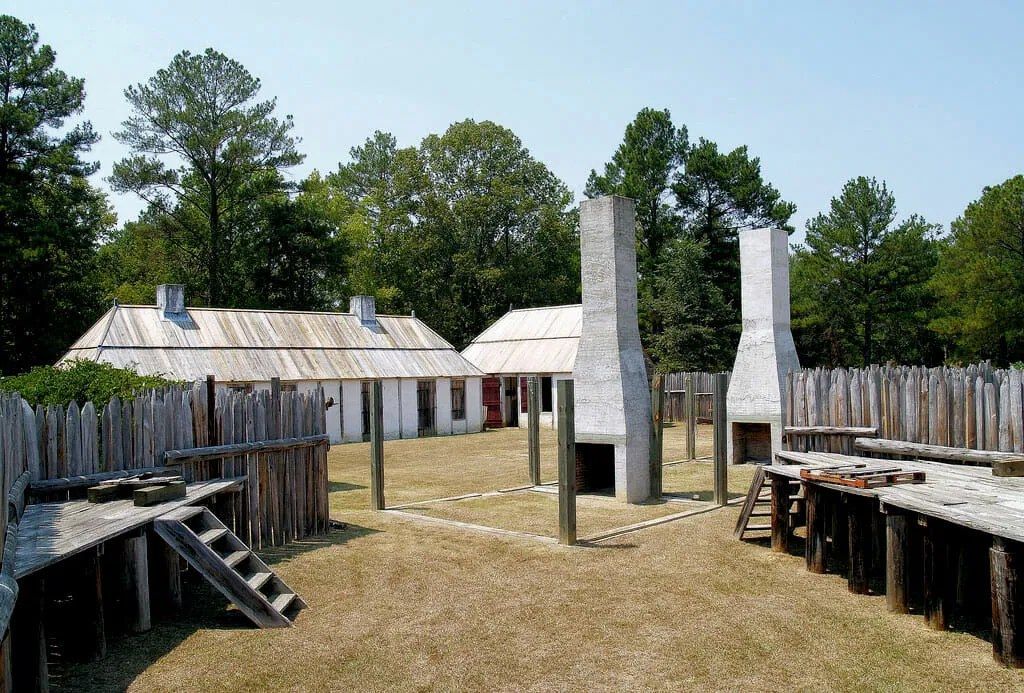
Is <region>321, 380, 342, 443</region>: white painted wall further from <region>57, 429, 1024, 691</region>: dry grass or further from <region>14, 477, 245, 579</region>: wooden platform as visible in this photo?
<region>14, 477, 245, 579</region>: wooden platform

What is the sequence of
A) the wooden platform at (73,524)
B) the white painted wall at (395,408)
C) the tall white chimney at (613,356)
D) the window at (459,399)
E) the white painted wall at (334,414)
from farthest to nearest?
the window at (459,399) → the white painted wall at (395,408) → the white painted wall at (334,414) → the tall white chimney at (613,356) → the wooden platform at (73,524)

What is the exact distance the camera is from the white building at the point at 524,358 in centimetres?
3534

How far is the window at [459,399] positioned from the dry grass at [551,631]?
22.4 meters

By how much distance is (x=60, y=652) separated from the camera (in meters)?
7.05

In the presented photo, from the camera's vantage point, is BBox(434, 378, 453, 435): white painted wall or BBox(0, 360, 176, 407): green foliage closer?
BBox(0, 360, 176, 407): green foliage

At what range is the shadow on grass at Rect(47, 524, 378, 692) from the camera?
6363 mm

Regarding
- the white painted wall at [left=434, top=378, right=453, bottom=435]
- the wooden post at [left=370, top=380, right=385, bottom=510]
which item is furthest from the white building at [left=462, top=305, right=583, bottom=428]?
the wooden post at [left=370, top=380, right=385, bottom=510]

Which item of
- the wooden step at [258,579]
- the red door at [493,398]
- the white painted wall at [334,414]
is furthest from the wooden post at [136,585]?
the red door at [493,398]

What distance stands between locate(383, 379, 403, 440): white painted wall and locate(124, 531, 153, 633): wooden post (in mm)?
23392

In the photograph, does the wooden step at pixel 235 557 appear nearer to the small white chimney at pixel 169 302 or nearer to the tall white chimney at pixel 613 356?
the tall white chimney at pixel 613 356

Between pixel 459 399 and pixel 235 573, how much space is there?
1035 inches

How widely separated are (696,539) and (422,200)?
4430 centimetres

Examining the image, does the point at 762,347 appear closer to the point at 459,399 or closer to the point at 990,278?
the point at 459,399

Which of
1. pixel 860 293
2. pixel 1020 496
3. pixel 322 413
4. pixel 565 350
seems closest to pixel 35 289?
pixel 565 350
